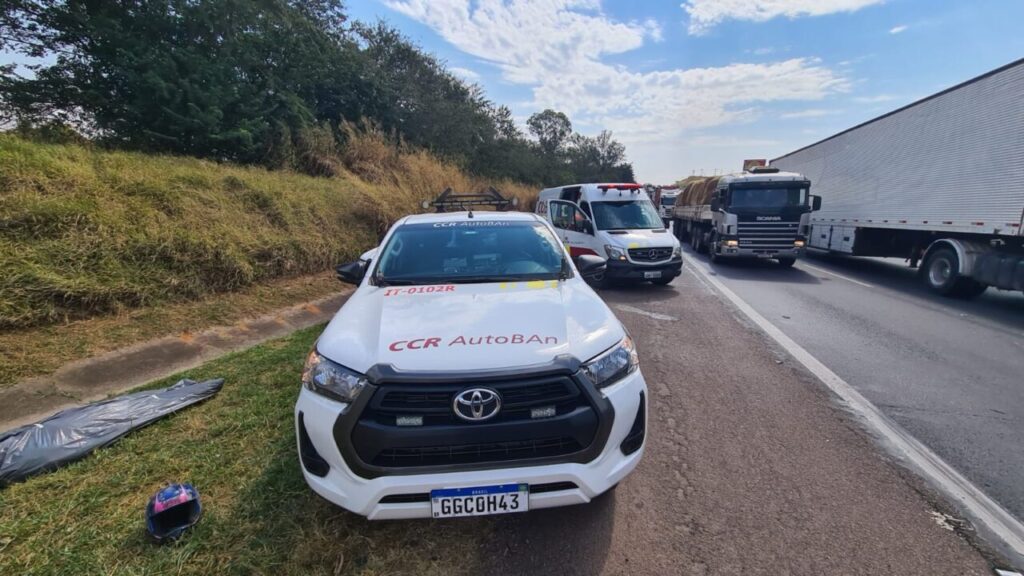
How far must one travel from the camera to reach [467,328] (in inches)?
93.4

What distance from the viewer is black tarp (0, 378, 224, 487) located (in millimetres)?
2633

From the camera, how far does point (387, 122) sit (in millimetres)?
18125

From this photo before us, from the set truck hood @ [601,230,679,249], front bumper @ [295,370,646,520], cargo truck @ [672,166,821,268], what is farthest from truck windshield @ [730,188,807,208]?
front bumper @ [295,370,646,520]

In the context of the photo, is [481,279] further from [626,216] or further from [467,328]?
[626,216]

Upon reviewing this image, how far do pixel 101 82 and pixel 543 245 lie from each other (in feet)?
36.4

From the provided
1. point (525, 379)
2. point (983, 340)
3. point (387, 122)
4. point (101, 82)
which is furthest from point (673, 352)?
point (387, 122)

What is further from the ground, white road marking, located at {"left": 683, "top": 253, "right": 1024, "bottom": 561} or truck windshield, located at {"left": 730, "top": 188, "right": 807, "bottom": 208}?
truck windshield, located at {"left": 730, "top": 188, "right": 807, "bottom": 208}

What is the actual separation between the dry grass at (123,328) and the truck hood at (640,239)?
227 inches

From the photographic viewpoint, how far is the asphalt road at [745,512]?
2.10m

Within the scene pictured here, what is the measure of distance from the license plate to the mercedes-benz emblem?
0.32 m

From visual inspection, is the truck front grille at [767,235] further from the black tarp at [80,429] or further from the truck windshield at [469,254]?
the black tarp at [80,429]

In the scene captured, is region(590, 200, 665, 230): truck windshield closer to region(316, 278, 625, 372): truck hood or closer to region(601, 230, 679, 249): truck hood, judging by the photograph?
region(601, 230, 679, 249): truck hood

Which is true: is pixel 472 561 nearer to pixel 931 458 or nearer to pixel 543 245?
pixel 543 245

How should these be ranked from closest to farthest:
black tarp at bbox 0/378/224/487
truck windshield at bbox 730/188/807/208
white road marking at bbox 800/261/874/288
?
black tarp at bbox 0/378/224/487, white road marking at bbox 800/261/874/288, truck windshield at bbox 730/188/807/208
